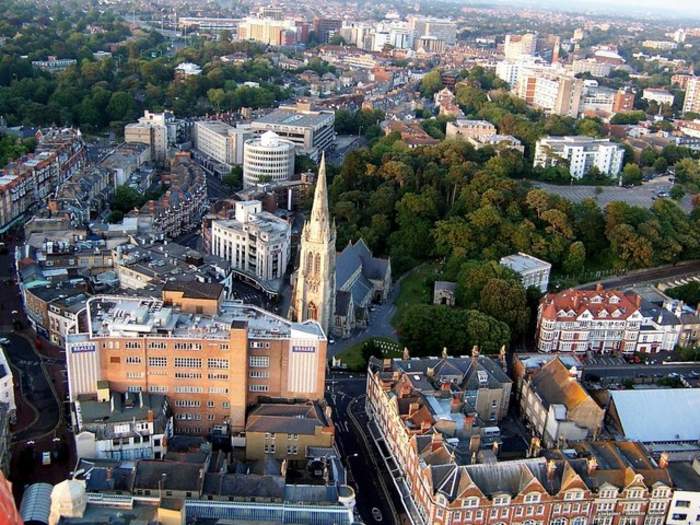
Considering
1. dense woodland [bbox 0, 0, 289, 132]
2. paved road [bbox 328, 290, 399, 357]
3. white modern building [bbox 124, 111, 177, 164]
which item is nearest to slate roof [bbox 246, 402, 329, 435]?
paved road [bbox 328, 290, 399, 357]

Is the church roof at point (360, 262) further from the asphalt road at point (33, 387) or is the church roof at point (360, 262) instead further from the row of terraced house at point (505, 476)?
the asphalt road at point (33, 387)

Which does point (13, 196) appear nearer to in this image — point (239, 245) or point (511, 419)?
point (239, 245)

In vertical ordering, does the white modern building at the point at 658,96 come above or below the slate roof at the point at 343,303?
above

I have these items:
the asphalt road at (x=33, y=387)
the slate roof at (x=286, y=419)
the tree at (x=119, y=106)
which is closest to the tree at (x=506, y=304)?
the slate roof at (x=286, y=419)

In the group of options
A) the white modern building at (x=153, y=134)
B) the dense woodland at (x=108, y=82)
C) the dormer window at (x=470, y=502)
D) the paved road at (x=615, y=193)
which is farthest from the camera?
the dense woodland at (x=108, y=82)

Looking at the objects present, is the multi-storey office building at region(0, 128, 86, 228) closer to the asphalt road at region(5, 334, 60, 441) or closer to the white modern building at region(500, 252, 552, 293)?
the asphalt road at region(5, 334, 60, 441)

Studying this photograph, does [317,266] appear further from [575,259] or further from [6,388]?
[575,259]
